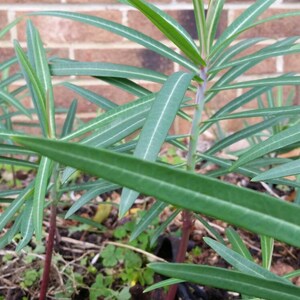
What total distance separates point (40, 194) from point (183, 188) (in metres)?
0.41

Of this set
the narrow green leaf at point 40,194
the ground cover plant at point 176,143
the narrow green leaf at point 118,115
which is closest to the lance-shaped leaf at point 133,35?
the ground cover plant at point 176,143

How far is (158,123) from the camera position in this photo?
2.16ft

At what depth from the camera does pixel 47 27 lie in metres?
1.83

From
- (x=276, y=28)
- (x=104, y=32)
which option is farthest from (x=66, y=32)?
(x=276, y=28)

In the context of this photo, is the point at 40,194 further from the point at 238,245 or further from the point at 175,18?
the point at 175,18

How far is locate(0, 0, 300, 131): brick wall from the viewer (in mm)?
1797

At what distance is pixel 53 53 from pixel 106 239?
748 millimetres

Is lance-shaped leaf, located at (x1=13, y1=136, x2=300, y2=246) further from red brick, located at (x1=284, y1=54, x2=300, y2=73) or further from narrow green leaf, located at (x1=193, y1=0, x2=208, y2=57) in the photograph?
red brick, located at (x1=284, y1=54, x2=300, y2=73)

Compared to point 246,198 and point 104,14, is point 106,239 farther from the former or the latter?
point 246,198

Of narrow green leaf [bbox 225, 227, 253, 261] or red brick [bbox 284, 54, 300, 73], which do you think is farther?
red brick [bbox 284, 54, 300, 73]

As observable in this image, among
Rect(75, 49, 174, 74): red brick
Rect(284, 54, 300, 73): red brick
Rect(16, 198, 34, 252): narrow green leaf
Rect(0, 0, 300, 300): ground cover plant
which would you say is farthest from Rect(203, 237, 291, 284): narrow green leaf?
Rect(284, 54, 300, 73): red brick

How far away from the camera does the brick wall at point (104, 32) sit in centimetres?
180

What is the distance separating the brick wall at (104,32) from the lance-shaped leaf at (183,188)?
145 centimetres

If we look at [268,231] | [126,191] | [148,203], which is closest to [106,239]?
[148,203]
